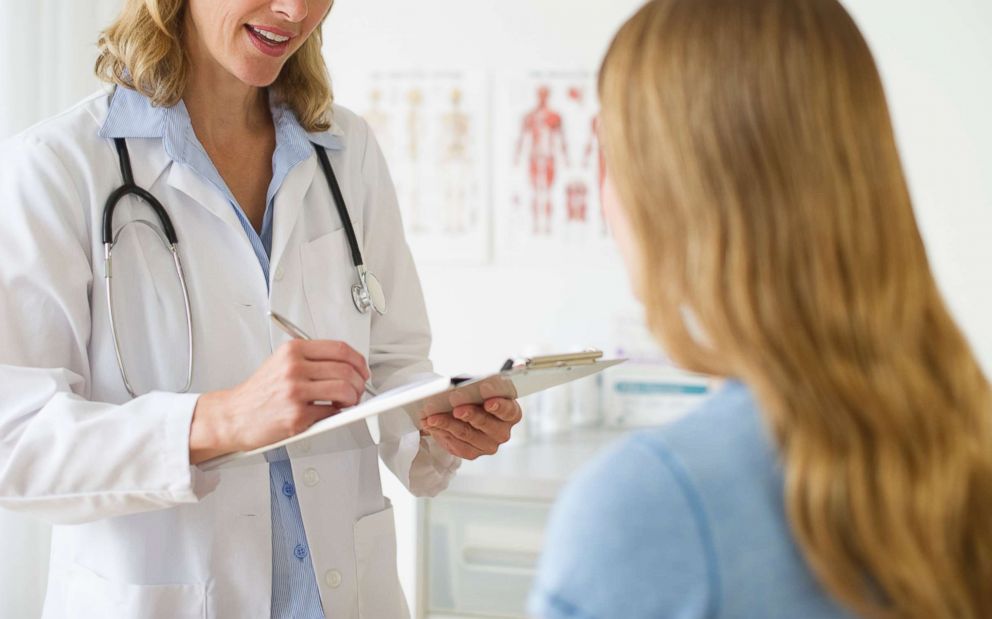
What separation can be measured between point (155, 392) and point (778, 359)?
762 millimetres

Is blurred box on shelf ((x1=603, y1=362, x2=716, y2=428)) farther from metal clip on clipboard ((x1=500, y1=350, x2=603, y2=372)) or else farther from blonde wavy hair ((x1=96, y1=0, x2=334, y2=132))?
blonde wavy hair ((x1=96, y1=0, x2=334, y2=132))

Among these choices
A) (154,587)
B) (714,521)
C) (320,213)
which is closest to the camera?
(714,521)

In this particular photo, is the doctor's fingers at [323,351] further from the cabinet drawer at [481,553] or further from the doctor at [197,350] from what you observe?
the cabinet drawer at [481,553]

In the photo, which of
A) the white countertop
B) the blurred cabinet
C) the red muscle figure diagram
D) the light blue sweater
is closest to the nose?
the light blue sweater

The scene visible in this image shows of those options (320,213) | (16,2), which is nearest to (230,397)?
(320,213)

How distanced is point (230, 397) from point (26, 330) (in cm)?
26

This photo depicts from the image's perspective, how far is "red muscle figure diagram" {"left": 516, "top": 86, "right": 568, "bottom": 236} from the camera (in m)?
2.72

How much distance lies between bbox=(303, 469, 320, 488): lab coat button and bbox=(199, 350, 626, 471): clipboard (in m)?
0.13

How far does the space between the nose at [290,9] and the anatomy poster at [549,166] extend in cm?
140

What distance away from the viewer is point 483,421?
1375mm

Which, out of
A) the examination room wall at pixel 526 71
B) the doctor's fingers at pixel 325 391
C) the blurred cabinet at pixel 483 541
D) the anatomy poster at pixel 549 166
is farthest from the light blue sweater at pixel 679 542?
the anatomy poster at pixel 549 166

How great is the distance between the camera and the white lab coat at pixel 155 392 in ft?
3.84

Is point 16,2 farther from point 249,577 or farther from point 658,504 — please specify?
point 658,504

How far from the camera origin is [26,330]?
1.21m
